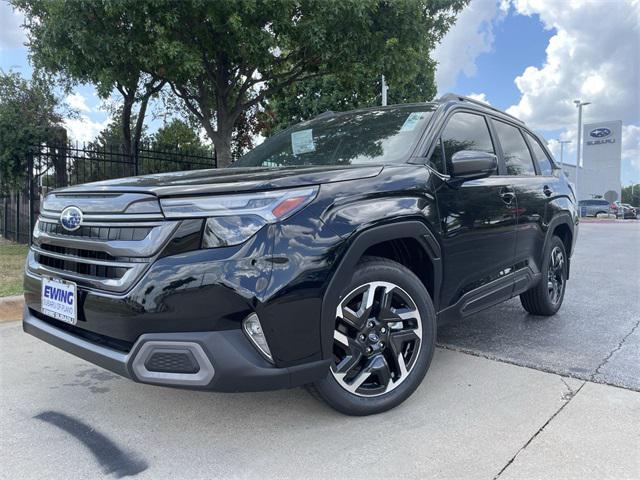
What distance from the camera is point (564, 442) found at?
8.01 feet

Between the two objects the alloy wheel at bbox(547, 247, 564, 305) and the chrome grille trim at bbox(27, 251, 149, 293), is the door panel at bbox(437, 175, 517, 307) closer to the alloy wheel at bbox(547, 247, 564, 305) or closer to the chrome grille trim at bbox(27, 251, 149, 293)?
the alloy wheel at bbox(547, 247, 564, 305)

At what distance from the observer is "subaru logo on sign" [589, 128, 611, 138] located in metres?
51.7

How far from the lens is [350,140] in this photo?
3359 mm

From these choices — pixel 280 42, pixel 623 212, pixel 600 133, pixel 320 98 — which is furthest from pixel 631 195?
pixel 280 42

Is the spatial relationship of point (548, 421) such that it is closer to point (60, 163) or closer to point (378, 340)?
point (378, 340)

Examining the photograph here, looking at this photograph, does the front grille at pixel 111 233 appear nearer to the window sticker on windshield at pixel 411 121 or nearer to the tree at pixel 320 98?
the window sticker on windshield at pixel 411 121

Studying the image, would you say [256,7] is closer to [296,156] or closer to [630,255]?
[296,156]

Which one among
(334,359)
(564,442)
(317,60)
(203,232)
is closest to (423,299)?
(334,359)

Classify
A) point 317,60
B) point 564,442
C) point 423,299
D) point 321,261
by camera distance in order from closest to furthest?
point 321,261 → point 564,442 → point 423,299 → point 317,60

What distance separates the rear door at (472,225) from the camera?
3.08 m

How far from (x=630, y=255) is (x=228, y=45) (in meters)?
8.35

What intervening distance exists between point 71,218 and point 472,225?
2.36m

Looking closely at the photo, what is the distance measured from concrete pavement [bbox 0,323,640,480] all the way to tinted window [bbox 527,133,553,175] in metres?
2.17

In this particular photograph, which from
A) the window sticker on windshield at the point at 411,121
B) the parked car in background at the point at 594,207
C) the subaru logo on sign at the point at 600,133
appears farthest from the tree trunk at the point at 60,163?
the subaru logo on sign at the point at 600,133
